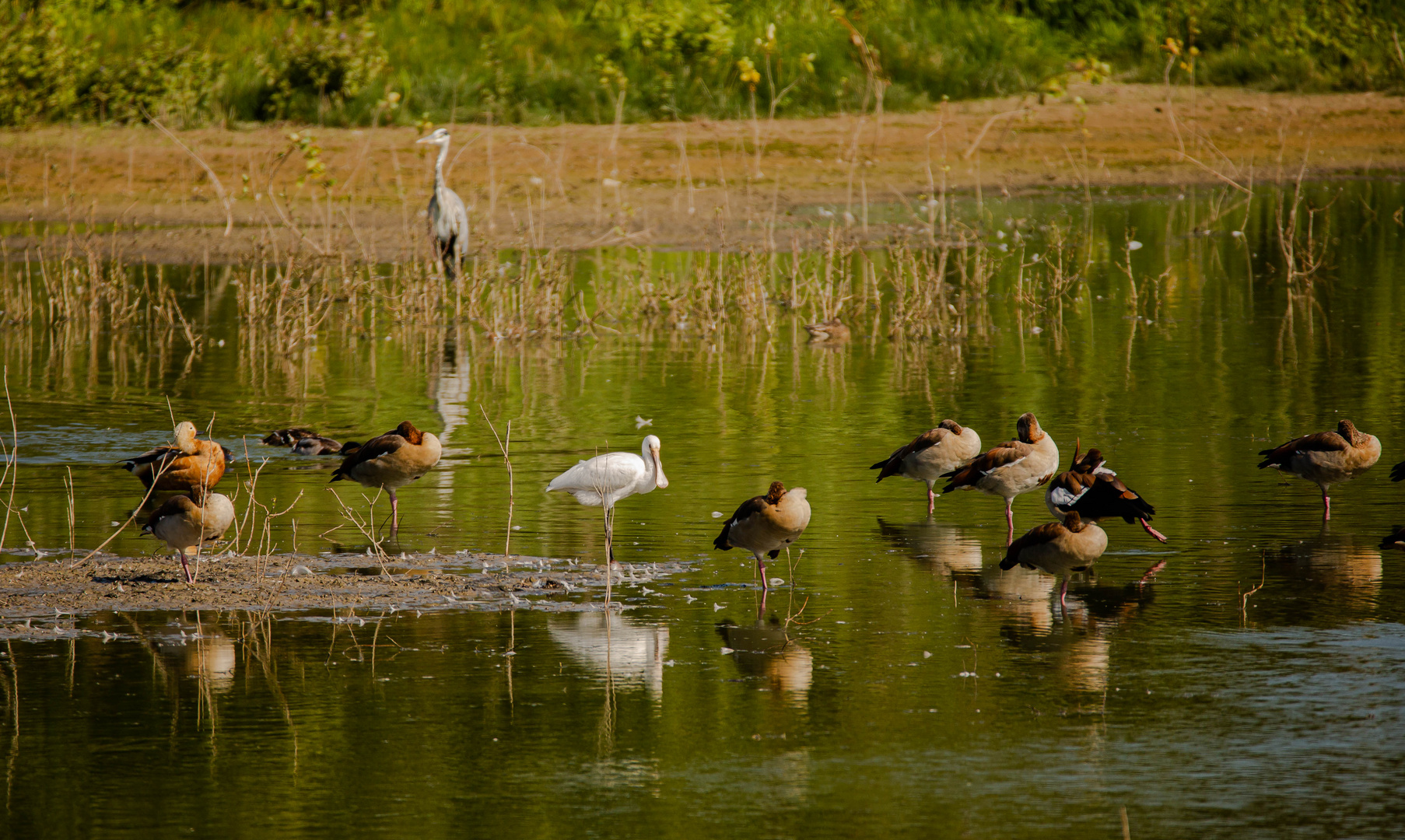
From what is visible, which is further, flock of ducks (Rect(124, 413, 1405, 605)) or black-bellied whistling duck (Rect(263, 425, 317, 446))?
black-bellied whistling duck (Rect(263, 425, 317, 446))

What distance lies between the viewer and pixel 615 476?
10.6m

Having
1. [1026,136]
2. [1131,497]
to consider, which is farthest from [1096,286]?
[1131,497]

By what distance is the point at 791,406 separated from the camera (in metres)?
16.6

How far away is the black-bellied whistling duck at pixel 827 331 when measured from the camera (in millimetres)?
20516

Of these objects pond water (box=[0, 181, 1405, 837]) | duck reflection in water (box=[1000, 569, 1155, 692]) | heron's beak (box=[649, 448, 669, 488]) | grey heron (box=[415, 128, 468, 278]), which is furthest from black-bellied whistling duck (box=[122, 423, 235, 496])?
grey heron (box=[415, 128, 468, 278])

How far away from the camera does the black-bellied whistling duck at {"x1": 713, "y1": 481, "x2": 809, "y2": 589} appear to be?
9.41 metres

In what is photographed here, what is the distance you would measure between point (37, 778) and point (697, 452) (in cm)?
782

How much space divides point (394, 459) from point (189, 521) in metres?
2.38

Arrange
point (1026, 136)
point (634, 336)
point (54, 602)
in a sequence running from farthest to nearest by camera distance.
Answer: point (1026, 136), point (634, 336), point (54, 602)

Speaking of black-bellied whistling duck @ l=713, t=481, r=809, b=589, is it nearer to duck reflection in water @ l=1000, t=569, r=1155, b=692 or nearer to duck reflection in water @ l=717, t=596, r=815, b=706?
duck reflection in water @ l=717, t=596, r=815, b=706

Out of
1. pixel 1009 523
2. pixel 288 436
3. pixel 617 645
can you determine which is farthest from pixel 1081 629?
pixel 288 436

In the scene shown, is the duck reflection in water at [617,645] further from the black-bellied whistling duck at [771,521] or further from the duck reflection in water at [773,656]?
the black-bellied whistling duck at [771,521]

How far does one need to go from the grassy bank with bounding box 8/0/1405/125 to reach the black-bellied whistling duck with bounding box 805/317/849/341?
617 inches

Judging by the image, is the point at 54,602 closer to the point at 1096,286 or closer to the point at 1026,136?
the point at 1096,286
